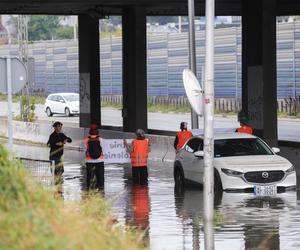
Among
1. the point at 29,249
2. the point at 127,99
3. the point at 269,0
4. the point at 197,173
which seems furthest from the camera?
the point at 127,99

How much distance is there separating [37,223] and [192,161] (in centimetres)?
1782

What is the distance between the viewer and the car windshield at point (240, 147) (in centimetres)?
2366

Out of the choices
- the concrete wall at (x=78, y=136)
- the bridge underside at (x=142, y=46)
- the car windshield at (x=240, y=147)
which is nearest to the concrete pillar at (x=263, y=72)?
the bridge underside at (x=142, y=46)

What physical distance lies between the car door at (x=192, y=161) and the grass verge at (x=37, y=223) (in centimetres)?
1577

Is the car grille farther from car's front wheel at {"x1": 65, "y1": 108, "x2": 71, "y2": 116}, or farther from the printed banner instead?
car's front wheel at {"x1": 65, "y1": 108, "x2": 71, "y2": 116}

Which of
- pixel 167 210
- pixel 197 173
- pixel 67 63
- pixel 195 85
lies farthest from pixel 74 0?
pixel 67 63

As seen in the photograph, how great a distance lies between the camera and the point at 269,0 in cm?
3519

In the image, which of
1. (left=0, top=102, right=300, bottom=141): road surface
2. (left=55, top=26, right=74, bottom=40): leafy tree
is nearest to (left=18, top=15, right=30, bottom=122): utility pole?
(left=0, top=102, right=300, bottom=141): road surface

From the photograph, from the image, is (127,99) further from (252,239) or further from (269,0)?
(252,239)

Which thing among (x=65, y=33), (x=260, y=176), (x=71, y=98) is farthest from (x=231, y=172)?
(x=65, y=33)

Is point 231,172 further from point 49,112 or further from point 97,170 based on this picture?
point 49,112

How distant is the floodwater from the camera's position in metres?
15.4

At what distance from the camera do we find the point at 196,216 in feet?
63.1

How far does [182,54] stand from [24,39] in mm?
24283
